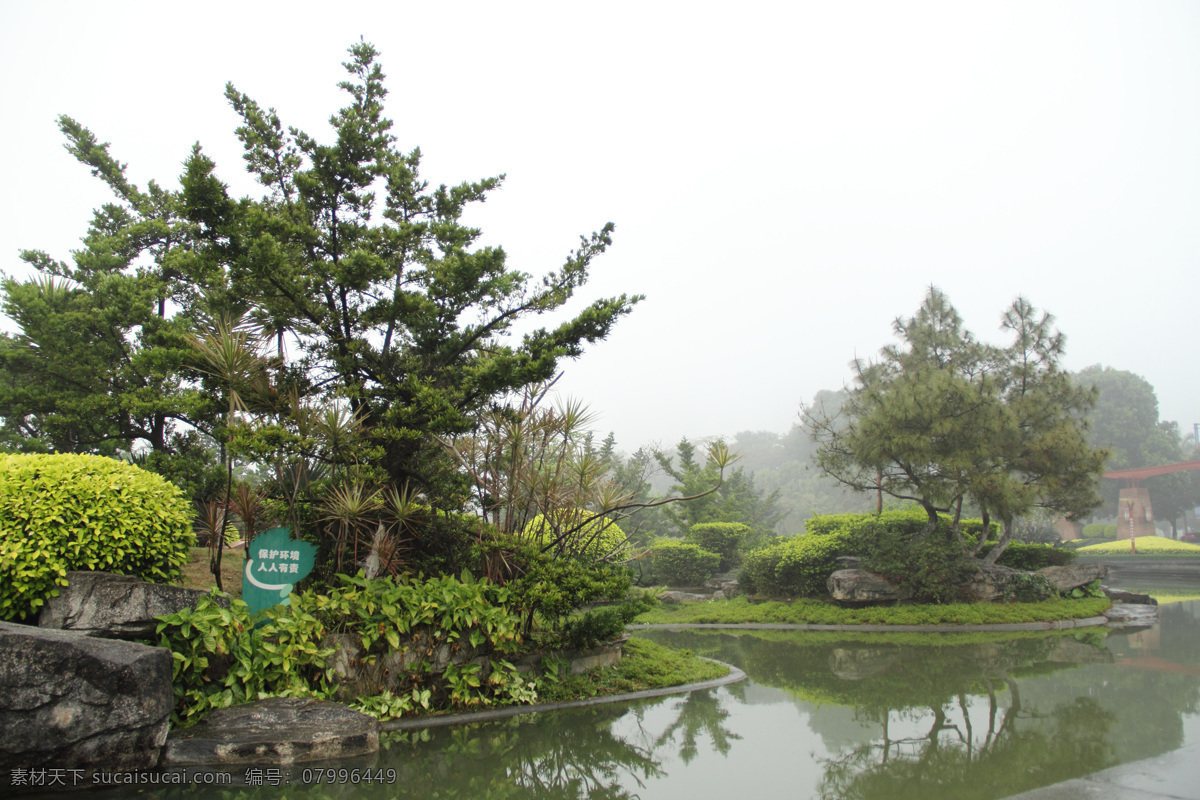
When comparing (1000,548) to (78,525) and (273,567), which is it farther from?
(78,525)

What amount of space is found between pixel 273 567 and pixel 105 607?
61.5 inches

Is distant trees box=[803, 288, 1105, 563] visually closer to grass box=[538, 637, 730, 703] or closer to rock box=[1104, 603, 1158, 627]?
rock box=[1104, 603, 1158, 627]

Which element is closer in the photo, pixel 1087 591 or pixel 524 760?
pixel 524 760

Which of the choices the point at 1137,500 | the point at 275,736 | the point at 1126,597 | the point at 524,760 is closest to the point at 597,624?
the point at 524,760

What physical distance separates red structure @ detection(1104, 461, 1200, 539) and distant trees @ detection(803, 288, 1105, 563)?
19.2 meters

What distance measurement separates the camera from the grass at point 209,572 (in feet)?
23.2

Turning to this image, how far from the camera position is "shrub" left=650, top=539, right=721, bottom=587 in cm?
1661

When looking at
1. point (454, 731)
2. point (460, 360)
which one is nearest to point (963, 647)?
point (454, 731)

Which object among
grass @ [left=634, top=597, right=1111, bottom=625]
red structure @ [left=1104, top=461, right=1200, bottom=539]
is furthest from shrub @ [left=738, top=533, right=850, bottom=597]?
red structure @ [left=1104, top=461, right=1200, bottom=539]

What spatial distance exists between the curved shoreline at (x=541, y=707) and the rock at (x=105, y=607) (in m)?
2.00

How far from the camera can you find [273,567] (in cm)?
630

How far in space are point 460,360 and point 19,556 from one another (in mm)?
4427

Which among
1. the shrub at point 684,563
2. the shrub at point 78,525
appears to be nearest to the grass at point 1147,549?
the shrub at point 684,563

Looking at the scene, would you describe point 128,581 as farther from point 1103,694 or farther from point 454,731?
point 1103,694
